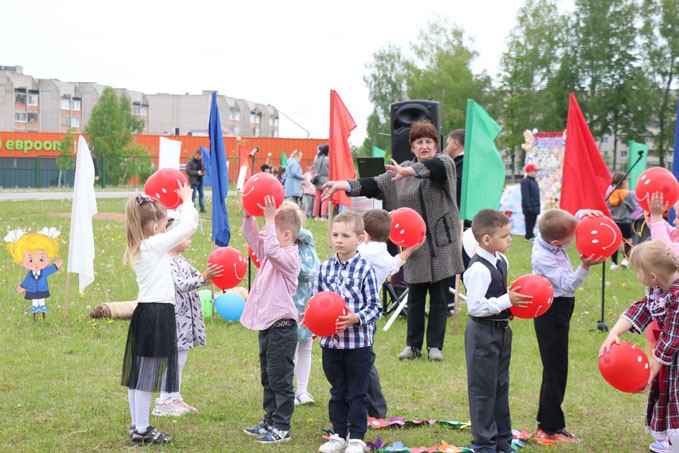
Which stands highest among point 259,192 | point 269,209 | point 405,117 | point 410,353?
point 405,117

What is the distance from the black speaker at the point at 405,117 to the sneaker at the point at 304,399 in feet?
14.9

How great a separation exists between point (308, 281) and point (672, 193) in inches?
103

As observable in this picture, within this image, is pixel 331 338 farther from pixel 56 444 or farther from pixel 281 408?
pixel 56 444

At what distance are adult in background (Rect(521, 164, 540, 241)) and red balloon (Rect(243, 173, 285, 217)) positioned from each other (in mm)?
14492

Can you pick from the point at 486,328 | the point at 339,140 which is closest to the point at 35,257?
the point at 339,140

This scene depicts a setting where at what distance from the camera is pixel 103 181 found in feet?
138

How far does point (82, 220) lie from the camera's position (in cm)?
841

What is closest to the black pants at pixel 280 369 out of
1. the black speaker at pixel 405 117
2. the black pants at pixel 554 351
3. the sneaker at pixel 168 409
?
the sneaker at pixel 168 409

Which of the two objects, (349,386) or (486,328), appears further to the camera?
(349,386)

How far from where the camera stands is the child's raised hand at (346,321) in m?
4.42

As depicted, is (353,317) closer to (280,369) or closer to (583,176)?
(280,369)

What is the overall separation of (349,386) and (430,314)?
278 centimetres

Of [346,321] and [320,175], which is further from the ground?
[320,175]

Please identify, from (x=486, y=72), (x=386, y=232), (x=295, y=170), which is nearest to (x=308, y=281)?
(x=386, y=232)
